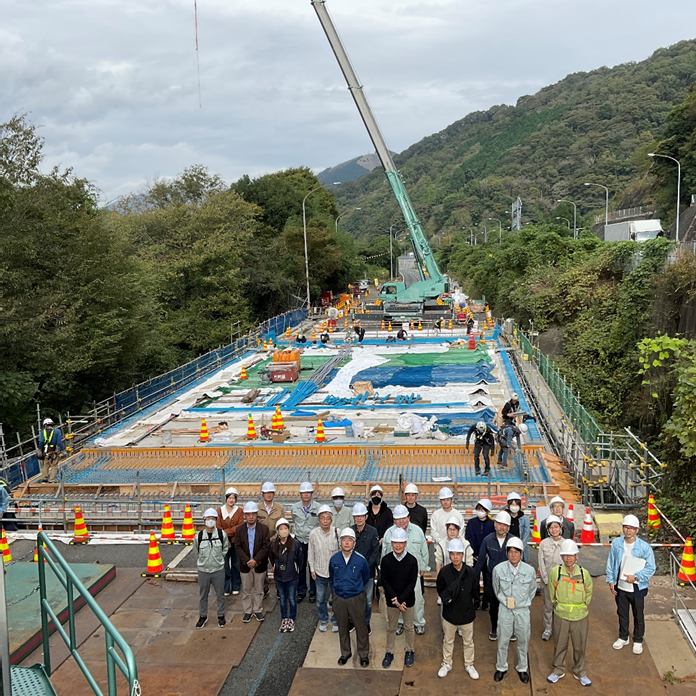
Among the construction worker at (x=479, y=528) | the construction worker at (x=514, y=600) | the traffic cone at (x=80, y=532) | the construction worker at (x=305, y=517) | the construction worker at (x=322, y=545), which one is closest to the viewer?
the construction worker at (x=514, y=600)

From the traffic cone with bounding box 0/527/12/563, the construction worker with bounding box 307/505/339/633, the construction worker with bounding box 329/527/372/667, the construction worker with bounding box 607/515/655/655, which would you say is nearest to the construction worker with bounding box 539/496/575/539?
the construction worker with bounding box 607/515/655/655

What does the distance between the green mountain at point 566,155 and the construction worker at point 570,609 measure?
75.6 metres

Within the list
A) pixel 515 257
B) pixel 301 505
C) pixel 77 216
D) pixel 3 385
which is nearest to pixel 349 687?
pixel 301 505

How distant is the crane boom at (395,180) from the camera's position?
3606 centimetres

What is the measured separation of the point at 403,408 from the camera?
21.5m

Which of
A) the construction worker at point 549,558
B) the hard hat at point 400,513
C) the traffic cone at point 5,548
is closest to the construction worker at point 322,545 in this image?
the hard hat at point 400,513

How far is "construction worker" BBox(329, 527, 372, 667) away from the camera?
23.0 feet

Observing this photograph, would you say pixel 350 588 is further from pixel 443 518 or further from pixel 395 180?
pixel 395 180

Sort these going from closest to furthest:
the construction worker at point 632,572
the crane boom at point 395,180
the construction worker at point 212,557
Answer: the construction worker at point 632,572 → the construction worker at point 212,557 → the crane boom at point 395,180

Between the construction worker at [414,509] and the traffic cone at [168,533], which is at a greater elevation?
the construction worker at [414,509]

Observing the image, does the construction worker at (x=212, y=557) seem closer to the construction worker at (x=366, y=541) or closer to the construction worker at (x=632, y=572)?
the construction worker at (x=366, y=541)

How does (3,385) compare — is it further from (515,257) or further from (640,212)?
(640,212)

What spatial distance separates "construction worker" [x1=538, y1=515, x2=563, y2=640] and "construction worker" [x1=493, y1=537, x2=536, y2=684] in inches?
22.0

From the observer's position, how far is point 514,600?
673cm
